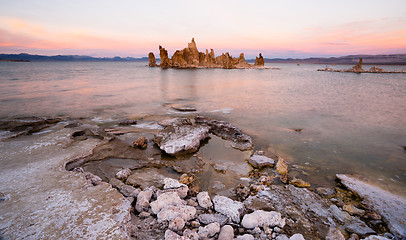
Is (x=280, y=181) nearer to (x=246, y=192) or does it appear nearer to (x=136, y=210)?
(x=246, y=192)

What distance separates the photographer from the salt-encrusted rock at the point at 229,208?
361cm

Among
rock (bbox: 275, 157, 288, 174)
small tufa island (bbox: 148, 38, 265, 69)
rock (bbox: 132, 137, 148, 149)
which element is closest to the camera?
rock (bbox: 275, 157, 288, 174)

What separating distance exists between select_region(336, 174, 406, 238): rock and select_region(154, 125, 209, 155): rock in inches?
182

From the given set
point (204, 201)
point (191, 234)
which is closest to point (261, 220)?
point (204, 201)

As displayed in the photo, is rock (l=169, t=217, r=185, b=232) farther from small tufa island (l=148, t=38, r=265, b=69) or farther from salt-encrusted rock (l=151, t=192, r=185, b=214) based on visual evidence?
small tufa island (l=148, t=38, r=265, b=69)


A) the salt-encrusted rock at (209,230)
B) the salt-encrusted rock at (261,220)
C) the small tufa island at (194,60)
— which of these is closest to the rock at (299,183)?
the salt-encrusted rock at (261,220)

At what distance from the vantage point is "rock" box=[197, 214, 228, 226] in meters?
3.46

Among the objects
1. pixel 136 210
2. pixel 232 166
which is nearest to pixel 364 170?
pixel 232 166

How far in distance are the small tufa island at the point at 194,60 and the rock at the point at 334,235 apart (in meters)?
87.4

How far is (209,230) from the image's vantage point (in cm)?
319

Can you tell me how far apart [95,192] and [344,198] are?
5804 millimetres

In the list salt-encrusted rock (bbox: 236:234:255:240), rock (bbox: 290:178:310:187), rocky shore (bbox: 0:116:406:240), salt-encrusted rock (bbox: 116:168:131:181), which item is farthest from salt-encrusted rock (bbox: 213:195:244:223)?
salt-encrusted rock (bbox: 116:168:131:181)

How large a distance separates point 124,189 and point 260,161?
405cm

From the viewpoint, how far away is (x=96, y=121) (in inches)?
391
